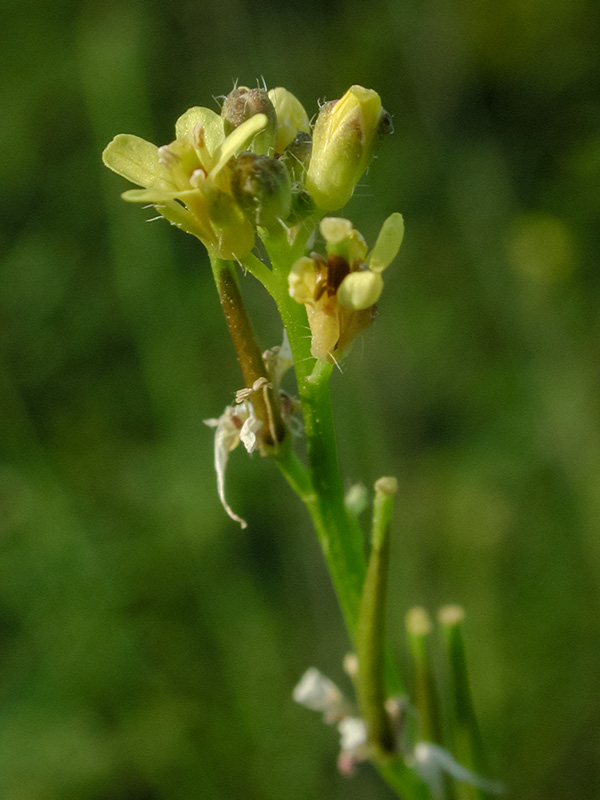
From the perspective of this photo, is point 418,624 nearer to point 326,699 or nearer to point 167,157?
point 326,699

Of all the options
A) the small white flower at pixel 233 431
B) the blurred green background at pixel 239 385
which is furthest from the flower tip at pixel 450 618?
the blurred green background at pixel 239 385

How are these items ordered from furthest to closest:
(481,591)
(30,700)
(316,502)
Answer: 1. (481,591)
2. (30,700)
3. (316,502)

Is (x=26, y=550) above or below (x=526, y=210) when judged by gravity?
below

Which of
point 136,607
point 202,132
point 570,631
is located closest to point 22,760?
point 136,607

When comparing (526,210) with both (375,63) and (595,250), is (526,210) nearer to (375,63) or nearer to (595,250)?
(595,250)

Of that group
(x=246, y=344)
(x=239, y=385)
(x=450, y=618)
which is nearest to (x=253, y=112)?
(x=246, y=344)

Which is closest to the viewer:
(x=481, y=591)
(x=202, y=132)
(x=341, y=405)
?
(x=202, y=132)
